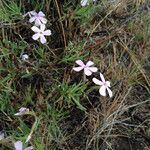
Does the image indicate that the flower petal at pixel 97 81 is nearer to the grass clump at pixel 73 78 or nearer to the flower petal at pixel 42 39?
the grass clump at pixel 73 78

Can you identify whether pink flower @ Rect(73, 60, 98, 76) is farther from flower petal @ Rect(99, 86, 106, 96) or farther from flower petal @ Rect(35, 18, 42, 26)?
flower petal @ Rect(35, 18, 42, 26)

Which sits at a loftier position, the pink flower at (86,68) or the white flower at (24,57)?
the white flower at (24,57)

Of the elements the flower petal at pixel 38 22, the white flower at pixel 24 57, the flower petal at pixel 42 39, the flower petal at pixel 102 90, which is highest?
the flower petal at pixel 38 22

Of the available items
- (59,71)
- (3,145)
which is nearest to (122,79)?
(59,71)

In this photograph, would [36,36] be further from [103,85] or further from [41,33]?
[103,85]

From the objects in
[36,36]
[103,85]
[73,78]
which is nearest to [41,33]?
[36,36]

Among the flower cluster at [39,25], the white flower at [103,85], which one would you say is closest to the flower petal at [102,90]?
the white flower at [103,85]

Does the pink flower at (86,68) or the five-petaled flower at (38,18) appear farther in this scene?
the five-petaled flower at (38,18)

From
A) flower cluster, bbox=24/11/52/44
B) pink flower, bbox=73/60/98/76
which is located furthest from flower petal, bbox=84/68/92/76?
flower cluster, bbox=24/11/52/44

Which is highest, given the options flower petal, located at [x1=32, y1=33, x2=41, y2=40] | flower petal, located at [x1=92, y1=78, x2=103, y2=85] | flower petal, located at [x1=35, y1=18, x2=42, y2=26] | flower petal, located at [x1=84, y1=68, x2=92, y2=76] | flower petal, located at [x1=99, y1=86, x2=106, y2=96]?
flower petal, located at [x1=35, y1=18, x2=42, y2=26]
